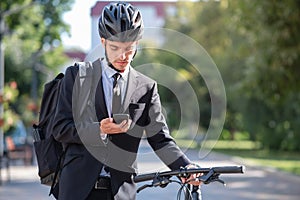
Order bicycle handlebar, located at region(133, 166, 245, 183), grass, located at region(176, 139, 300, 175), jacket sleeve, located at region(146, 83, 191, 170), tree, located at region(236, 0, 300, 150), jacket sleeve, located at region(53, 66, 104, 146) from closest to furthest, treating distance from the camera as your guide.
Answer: bicycle handlebar, located at region(133, 166, 245, 183) → jacket sleeve, located at region(53, 66, 104, 146) → jacket sleeve, located at region(146, 83, 191, 170) → tree, located at region(236, 0, 300, 150) → grass, located at region(176, 139, 300, 175)

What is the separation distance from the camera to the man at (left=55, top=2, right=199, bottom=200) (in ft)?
14.7

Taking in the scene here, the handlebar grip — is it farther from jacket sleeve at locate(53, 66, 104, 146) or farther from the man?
jacket sleeve at locate(53, 66, 104, 146)

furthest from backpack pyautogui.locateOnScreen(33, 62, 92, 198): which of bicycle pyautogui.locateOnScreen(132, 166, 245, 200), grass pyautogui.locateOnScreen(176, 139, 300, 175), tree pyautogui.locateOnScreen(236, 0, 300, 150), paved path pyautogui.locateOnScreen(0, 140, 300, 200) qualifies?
grass pyautogui.locateOnScreen(176, 139, 300, 175)

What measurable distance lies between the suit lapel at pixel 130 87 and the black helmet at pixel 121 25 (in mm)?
224

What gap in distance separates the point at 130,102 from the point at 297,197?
15883 millimetres

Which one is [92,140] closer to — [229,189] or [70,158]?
[70,158]

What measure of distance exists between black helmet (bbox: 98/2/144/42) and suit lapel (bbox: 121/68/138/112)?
0.73 feet

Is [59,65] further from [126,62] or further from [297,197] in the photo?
[126,62]

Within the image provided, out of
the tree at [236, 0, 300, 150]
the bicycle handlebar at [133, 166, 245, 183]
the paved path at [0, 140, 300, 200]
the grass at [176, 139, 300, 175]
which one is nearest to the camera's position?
the bicycle handlebar at [133, 166, 245, 183]

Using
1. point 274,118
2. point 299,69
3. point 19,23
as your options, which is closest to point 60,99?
point 299,69

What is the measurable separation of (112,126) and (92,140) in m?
0.22

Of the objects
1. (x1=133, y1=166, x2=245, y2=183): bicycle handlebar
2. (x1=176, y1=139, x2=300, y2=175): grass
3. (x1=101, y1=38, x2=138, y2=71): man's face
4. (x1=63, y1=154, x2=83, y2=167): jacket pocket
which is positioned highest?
(x1=101, y1=38, x2=138, y2=71): man's face

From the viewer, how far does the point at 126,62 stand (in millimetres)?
4539

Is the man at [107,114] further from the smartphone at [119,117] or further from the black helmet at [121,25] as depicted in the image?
the smartphone at [119,117]
